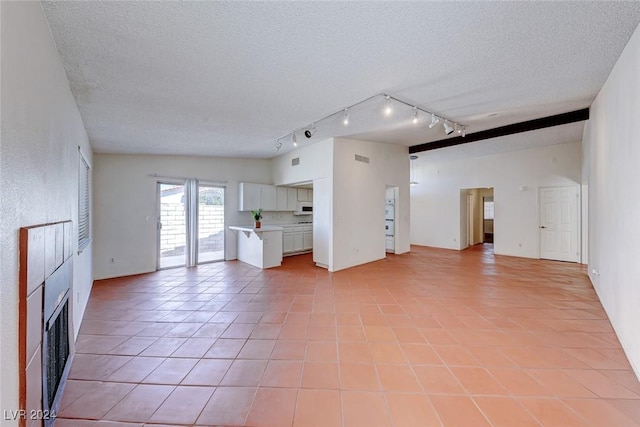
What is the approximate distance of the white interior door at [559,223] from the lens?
633 centimetres

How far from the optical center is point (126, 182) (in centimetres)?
547

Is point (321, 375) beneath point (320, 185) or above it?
beneath

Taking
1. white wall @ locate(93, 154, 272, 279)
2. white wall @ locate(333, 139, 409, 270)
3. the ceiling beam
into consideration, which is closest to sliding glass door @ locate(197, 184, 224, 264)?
white wall @ locate(93, 154, 272, 279)

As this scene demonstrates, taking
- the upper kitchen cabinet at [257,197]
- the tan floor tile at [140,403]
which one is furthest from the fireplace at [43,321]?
the upper kitchen cabinet at [257,197]

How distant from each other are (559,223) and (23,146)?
30.7 feet

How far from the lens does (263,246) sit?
19.0 feet

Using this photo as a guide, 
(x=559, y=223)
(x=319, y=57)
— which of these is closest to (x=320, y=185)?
(x=319, y=57)

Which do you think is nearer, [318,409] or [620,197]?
[318,409]

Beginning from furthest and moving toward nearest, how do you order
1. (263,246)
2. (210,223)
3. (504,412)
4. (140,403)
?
(210,223), (263,246), (140,403), (504,412)

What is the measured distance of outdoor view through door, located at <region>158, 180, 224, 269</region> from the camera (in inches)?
234

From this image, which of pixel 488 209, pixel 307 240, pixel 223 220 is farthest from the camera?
pixel 488 209

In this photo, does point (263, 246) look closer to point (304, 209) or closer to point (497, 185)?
point (304, 209)

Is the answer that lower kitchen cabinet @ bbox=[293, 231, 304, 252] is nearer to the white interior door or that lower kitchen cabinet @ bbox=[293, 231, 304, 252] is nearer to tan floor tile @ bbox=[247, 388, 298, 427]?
tan floor tile @ bbox=[247, 388, 298, 427]

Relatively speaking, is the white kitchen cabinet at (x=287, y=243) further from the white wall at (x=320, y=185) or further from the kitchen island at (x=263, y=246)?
the white wall at (x=320, y=185)
